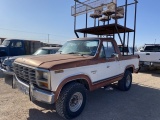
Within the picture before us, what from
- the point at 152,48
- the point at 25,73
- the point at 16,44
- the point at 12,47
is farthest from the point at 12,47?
the point at 152,48

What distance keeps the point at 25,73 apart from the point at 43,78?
653 mm

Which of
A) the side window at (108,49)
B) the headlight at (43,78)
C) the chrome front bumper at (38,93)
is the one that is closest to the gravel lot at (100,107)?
the chrome front bumper at (38,93)

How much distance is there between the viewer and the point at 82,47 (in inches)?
187

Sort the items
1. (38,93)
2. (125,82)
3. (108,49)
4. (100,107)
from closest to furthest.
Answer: (38,93) < (100,107) < (108,49) < (125,82)

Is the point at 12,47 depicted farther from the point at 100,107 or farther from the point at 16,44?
the point at 100,107

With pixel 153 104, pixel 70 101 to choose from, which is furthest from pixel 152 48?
pixel 70 101

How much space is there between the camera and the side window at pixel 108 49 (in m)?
4.74

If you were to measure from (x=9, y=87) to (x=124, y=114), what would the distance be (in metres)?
4.38

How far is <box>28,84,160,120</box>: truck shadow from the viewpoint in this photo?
3.82 m

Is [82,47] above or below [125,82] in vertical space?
above

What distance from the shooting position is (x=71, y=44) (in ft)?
16.8

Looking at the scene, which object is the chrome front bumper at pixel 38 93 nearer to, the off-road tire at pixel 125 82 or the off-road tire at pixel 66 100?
the off-road tire at pixel 66 100

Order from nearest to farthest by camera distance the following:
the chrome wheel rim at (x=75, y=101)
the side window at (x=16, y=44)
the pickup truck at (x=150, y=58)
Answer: the chrome wheel rim at (x=75, y=101) → the pickup truck at (x=150, y=58) → the side window at (x=16, y=44)

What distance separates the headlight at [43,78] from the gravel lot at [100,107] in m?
0.96
